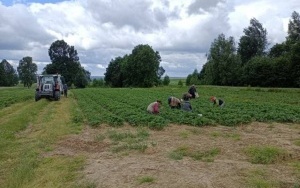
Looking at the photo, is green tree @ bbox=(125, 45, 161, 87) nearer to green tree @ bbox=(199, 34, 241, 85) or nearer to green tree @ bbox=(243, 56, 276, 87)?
green tree @ bbox=(199, 34, 241, 85)

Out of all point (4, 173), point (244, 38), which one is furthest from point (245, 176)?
point (244, 38)

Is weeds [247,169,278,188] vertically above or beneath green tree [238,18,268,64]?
beneath

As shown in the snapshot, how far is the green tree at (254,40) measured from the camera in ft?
311

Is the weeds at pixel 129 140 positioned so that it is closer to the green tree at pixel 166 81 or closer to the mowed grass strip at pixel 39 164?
the mowed grass strip at pixel 39 164

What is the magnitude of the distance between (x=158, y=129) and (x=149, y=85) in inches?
3340

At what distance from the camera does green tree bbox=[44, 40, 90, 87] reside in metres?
103

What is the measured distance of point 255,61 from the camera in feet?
257

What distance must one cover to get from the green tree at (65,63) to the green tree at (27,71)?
25900mm

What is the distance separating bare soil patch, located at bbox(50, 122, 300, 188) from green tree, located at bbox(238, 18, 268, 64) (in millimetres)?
82591

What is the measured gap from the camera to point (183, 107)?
23062mm

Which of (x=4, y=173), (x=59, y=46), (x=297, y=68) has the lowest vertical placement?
(x=4, y=173)

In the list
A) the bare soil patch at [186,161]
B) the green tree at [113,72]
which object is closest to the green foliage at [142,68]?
the green tree at [113,72]

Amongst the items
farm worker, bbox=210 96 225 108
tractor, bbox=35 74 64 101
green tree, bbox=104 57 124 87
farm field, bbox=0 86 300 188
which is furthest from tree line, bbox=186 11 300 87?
farm field, bbox=0 86 300 188

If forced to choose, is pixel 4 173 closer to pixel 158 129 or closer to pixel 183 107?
pixel 158 129
